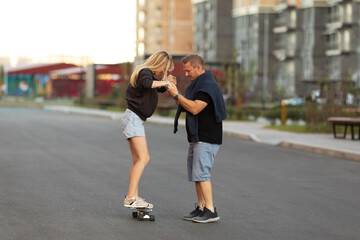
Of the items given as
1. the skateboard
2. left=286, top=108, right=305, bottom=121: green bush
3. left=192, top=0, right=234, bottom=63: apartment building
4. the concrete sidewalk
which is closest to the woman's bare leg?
the skateboard

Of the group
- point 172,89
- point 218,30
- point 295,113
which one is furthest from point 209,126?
point 218,30

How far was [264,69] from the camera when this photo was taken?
297ft

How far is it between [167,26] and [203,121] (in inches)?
4910

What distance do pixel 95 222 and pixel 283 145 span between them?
13.4 m

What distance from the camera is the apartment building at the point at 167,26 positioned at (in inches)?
4867

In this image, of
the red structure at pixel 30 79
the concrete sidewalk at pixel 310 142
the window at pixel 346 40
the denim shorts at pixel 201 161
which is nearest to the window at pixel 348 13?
the window at pixel 346 40

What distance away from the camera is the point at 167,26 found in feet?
434

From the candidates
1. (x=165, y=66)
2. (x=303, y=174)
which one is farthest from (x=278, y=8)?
(x=165, y=66)

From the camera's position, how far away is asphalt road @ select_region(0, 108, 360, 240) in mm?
8109

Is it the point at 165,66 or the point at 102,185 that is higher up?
the point at 165,66

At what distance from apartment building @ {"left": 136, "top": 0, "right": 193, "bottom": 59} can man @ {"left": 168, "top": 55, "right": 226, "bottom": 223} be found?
108 meters

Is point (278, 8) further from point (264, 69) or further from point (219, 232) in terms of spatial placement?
point (219, 232)

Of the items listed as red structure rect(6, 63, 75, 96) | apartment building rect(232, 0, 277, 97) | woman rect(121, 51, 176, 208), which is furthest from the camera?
apartment building rect(232, 0, 277, 97)

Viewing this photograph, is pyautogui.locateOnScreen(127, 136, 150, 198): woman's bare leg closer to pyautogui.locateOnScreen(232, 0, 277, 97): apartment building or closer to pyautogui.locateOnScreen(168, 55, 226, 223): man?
pyautogui.locateOnScreen(168, 55, 226, 223): man
